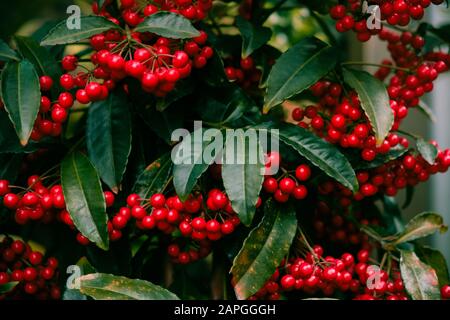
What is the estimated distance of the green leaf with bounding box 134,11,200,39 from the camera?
722mm

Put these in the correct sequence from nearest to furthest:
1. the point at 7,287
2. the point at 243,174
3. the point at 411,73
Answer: the point at 243,174
the point at 7,287
the point at 411,73

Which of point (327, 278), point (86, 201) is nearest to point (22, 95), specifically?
point (86, 201)

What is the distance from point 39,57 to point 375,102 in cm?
50

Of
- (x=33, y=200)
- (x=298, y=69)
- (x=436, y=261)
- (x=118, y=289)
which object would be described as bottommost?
(x=436, y=261)

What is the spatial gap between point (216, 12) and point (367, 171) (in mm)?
A: 493

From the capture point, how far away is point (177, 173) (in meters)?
0.70

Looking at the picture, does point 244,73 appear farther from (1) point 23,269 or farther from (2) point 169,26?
(1) point 23,269

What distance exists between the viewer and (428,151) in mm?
819

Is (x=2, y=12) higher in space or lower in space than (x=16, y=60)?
lower

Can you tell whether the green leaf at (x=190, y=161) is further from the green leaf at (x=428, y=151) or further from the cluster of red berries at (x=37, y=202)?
the green leaf at (x=428, y=151)

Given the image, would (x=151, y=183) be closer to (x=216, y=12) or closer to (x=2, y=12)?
(x=216, y=12)

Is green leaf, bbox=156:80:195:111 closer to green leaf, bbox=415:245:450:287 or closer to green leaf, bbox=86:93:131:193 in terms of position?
green leaf, bbox=86:93:131:193

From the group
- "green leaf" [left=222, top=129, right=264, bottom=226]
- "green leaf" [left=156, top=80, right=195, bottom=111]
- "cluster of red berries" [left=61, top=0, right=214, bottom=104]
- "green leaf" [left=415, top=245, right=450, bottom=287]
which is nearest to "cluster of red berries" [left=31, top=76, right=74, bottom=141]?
"cluster of red berries" [left=61, top=0, right=214, bottom=104]
